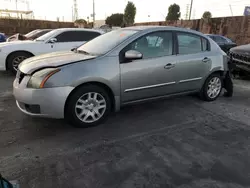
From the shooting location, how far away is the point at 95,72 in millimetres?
3330

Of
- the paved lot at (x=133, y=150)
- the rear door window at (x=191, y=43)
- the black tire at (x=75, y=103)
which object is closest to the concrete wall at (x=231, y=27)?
the rear door window at (x=191, y=43)

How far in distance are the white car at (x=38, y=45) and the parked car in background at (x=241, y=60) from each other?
4.83 metres

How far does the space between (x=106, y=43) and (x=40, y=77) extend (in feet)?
4.32

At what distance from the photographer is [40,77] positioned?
3160 millimetres

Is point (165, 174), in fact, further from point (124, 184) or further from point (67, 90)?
point (67, 90)

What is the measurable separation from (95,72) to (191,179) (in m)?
1.94

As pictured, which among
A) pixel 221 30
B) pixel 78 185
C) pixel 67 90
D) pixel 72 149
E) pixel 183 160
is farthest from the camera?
pixel 221 30

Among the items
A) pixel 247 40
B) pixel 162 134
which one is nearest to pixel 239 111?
pixel 162 134

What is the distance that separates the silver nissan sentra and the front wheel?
0.53ft

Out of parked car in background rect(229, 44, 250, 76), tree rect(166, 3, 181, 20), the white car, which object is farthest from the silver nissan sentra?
tree rect(166, 3, 181, 20)

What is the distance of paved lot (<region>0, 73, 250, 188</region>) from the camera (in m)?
2.36

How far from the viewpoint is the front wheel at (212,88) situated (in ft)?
15.6

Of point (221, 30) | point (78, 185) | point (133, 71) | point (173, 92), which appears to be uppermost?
point (221, 30)

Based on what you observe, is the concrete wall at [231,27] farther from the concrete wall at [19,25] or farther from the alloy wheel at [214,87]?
the concrete wall at [19,25]
